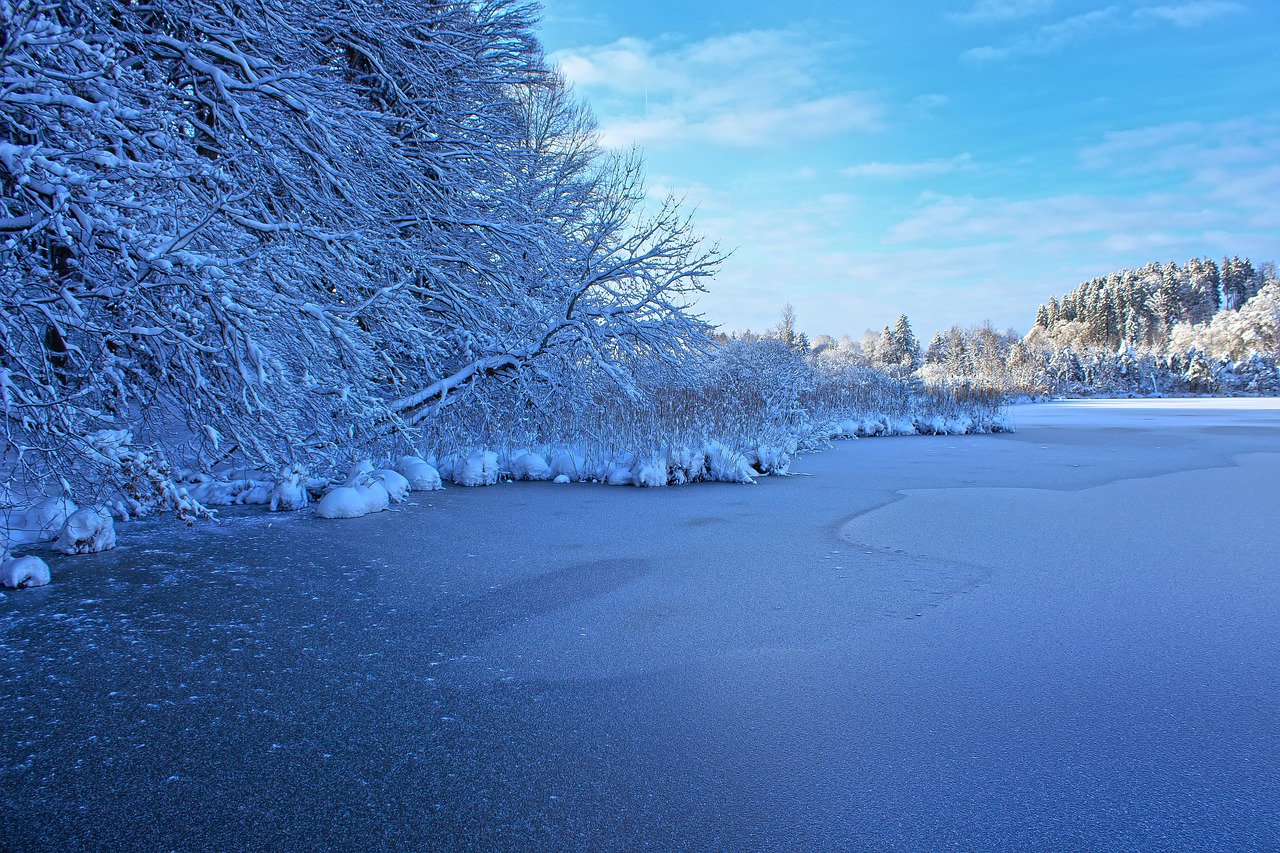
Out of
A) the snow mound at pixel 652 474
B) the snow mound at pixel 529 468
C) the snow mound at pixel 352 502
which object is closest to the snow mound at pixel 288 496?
the snow mound at pixel 352 502

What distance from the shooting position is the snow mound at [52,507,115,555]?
4426 millimetres

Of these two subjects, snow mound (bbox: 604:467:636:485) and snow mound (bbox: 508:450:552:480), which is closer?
snow mound (bbox: 604:467:636:485)

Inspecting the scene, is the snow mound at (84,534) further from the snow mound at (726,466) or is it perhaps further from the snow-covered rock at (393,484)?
the snow mound at (726,466)

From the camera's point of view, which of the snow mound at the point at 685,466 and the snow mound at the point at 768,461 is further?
the snow mound at the point at 768,461

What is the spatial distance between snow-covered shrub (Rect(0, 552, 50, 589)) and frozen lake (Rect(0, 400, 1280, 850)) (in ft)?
0.29

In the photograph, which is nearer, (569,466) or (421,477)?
(421,477)

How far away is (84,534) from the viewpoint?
4.44 metres

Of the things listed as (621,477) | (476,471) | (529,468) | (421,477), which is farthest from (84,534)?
(621,477)

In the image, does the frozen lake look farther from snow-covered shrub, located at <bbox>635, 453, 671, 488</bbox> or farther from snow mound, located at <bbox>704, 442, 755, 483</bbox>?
snow mound, located at <bbox>704, 442, 755, 483</bbox>

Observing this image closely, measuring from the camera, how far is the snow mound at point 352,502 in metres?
5.88

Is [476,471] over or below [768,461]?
over

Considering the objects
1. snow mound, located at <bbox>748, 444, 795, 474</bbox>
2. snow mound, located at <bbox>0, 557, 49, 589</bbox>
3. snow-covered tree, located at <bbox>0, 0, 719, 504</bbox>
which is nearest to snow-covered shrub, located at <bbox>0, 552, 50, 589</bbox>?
snow mound, located at <bbox>0, 557, 49, 589</bbox>

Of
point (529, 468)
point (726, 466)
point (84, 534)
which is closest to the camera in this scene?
point (84, 534)

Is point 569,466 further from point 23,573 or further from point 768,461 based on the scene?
point 23,573
